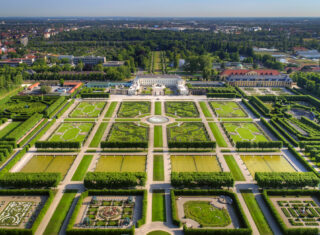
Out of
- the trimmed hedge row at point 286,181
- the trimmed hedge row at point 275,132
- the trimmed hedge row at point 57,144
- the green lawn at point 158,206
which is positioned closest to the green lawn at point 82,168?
the trimmed hedge row at point 57,144

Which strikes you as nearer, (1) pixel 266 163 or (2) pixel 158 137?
(1) pixel 266 163

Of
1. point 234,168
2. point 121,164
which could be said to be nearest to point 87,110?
point 121,164

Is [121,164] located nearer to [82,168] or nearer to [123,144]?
[123,144]

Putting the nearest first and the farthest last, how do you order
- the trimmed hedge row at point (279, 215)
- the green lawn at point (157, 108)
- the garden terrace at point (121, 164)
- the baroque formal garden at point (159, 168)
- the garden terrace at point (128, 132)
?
the trimmed hedge row at point (279, 215), the baroque formal garden at point (159, 168), the garden terrace at point (121, 164), the garden terrace at point (128, 132), the green lawn at point (157, 108)

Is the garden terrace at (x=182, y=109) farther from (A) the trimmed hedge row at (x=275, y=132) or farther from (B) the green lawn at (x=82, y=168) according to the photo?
(B) the green lawn at (x=82, y=168)

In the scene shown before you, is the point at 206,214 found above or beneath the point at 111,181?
beneath

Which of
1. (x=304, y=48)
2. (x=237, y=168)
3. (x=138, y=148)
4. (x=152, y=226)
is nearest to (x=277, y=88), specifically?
(x=237, y=168)
